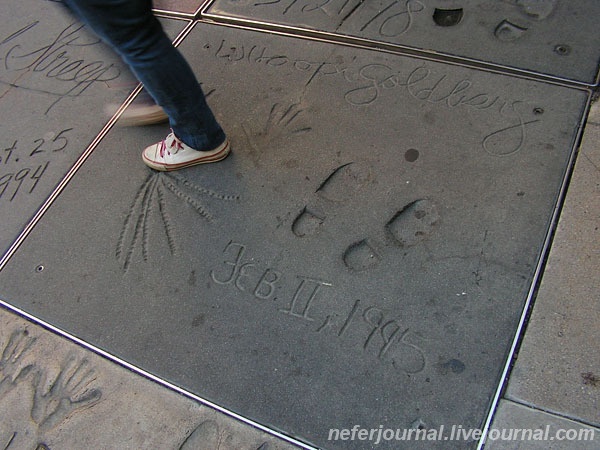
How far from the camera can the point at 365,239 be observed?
1.67m

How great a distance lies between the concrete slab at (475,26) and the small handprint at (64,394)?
1614 mm

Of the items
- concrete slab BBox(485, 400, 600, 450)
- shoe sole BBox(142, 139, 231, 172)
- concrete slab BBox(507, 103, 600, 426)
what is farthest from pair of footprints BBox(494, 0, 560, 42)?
concrete slab BBox(485, 400, 600, 450)

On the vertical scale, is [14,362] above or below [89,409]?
above

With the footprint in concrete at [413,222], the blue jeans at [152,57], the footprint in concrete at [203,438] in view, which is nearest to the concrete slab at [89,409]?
the footprint in concrete at [203,438]

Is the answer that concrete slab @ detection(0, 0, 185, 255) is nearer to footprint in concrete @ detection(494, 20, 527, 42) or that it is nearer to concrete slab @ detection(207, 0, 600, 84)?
concrete slab @ detection(207, 0, 600, 84)

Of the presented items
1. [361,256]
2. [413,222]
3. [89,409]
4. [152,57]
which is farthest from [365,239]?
[89,409]

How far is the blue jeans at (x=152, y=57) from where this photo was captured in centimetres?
141

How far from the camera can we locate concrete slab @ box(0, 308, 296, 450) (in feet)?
4.73

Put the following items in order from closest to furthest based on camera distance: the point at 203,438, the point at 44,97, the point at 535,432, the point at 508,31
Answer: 1. the point at 535,432
2. the point at 203,438
3. the point at 508,31
4. the point at 44,97

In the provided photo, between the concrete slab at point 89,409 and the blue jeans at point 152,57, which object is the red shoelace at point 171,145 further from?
the concrete slab at point 89,409

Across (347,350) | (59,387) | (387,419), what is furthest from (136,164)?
(387,419)

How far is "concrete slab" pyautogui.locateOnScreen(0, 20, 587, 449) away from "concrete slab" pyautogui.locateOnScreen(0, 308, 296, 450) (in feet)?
0.19

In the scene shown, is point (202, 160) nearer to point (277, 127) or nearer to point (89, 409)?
point (277, 127)

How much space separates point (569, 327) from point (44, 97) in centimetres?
223
